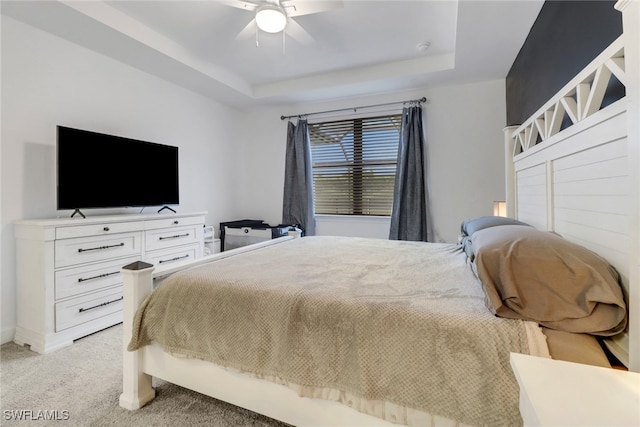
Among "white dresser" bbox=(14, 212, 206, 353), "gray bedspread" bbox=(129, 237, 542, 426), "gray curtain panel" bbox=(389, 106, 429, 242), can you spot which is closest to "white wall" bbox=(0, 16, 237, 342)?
"white dresser" bbox=(14, 212, 206, 353)

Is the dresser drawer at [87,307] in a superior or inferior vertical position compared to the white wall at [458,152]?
inferior

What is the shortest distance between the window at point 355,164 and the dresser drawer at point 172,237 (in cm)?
177

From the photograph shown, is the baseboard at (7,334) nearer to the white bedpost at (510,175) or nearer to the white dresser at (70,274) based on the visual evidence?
the white dresser at (70,274)

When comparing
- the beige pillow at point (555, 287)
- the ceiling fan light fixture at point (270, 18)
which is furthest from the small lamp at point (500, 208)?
the ceiling fan light fixture at point (270, 18)

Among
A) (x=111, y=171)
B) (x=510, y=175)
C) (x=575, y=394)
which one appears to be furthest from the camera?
(x=111, y=171)

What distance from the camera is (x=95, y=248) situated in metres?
2.32

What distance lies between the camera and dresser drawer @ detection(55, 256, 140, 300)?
2137 millimetres

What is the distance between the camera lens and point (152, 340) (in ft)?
4.66

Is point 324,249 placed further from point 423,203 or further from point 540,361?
point 423,203

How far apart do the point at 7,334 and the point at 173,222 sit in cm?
145

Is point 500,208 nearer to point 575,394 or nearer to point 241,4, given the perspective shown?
point 575,394

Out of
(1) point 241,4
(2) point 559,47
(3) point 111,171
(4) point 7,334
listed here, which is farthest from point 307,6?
(4) point 7,334

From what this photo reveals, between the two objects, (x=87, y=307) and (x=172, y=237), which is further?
(x=172, y=237)

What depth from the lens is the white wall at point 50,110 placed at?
2.18 meters
